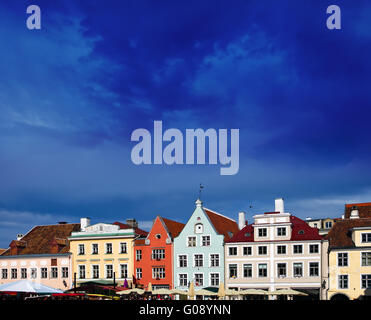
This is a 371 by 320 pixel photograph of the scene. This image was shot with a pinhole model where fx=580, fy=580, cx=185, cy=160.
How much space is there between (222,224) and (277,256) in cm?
1017

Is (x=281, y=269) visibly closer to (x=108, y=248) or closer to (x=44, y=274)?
(x=108, y=248)

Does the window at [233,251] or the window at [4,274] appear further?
the window at [4,274]

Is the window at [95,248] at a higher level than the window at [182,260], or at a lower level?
higher

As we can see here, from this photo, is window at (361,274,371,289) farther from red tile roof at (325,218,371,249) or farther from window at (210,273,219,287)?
window at (210,273,219,287)

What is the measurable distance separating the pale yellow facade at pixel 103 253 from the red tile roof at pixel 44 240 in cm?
284

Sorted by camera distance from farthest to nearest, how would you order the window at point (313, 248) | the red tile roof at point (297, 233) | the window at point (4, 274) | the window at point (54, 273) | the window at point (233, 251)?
the window at point (4, 274), the window at point (54, 273), the window at point (233, 251), the red tile roof at point (297, 233), the window at point (313, 248)

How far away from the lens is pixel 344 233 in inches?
2598

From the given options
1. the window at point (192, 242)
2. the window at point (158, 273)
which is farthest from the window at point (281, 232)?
the window at point (158, 273)

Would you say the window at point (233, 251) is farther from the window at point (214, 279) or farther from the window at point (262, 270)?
the window at point (262, 270)

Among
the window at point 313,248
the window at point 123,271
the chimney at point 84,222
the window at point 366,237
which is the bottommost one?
the window at point 123,271

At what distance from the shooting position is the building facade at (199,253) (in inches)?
2721

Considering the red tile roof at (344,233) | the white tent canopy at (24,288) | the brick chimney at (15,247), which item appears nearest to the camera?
the white tent canopy at (24,288)
